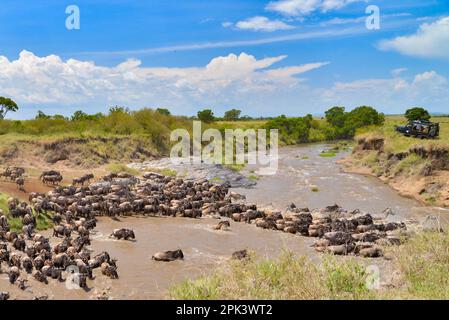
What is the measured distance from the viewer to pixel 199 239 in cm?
1955

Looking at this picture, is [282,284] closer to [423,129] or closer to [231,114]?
[423,129]

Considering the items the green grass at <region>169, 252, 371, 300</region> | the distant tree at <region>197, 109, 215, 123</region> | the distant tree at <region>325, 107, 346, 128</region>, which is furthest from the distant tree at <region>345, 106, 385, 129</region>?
the green grass at <region>169, 252, 371, 300</region>

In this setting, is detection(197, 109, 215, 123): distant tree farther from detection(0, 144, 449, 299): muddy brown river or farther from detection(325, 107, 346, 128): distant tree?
detection(0, 144, 449, 299): muddy brown river

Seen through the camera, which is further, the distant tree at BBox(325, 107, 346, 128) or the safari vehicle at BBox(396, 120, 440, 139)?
the distant tree at BBox(325, 107, 346, 128)

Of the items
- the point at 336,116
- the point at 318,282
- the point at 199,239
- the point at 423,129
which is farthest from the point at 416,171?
the point at 336,116

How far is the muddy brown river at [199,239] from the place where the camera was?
13.3 meters

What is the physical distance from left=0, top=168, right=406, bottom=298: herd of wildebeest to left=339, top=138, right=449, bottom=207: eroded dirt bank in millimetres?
8508

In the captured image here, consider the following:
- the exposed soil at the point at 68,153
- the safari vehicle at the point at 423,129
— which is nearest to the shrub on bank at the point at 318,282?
the safari vehicle at the point at 423,129

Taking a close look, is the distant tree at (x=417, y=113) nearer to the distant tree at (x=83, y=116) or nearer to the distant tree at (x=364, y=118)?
the distant tree at (x=364, y=118)

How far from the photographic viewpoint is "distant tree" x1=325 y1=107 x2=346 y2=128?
106 m

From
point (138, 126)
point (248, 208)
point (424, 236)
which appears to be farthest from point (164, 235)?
point (138, 126)

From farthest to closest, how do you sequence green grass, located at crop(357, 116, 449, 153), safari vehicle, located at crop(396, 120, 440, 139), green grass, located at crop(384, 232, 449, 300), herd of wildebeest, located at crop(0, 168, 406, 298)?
safari vehicle, located at crop(396, 120, 440, 139)
green grass, located at crop(357, 116, 449, 153)
herd of wildebeest, located at crop(0, 168, 406, 298)
green grass, located at crop(384, 232, 449, 300)

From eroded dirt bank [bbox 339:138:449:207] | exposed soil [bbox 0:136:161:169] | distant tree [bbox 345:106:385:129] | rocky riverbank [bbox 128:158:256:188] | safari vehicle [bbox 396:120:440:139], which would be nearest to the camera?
eroded dirt bank [bbox 339:138:449:207]

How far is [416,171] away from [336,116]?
76.0 meters
